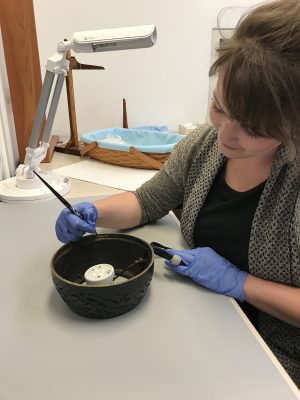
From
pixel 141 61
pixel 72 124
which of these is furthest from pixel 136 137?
pixel 141 61

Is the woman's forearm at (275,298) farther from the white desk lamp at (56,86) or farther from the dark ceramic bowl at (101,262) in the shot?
the white desk lamp at (56,86)

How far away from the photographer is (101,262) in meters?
0.73

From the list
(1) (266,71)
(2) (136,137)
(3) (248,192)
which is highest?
(1) (266,71)

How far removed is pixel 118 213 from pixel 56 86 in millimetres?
473

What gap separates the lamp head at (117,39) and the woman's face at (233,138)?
12.5 inches

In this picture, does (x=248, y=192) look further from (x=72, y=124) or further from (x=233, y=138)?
(x=72, y=124)

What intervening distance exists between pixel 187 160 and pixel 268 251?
30cm

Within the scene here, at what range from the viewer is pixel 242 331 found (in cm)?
57

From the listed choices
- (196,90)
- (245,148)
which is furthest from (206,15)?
(245,148)

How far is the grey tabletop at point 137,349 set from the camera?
47 centimetres

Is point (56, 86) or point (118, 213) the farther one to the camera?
point (56, 86)

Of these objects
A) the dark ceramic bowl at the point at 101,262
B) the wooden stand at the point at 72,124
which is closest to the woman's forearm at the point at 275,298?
the dark ceramic bowl at the point at 101,262

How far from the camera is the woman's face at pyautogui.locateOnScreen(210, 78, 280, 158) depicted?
0.61 metres

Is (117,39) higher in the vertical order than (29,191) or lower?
higher
